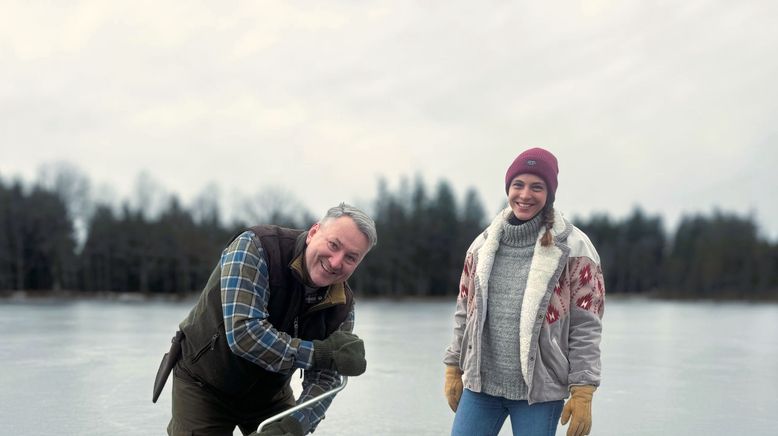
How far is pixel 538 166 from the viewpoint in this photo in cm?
281

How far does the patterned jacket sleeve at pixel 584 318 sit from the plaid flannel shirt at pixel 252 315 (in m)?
1.06

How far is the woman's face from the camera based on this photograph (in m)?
2.81

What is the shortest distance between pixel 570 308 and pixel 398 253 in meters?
60.8

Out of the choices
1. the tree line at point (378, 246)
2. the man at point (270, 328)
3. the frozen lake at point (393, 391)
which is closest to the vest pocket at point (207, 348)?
the man at point (270, 328)

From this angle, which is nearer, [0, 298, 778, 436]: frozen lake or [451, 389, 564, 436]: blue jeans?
[451, 389, 564, 436]: blue jeans

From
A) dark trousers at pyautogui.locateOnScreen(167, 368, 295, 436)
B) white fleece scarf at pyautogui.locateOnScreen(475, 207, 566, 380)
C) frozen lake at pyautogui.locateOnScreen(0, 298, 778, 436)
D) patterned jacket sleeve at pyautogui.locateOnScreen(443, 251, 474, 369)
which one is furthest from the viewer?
frozen lake at pyautogui.locateOnScreen(0, 298, 778, 436)

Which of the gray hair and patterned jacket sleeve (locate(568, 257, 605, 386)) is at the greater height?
the gray hair

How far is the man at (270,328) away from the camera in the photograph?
7.57 ft

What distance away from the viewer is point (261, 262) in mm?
2377

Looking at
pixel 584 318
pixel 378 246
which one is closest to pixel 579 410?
pixel 584 318

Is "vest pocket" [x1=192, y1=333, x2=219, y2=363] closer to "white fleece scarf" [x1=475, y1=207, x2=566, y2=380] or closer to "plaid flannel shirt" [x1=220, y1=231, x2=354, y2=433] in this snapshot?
"plaid flannel shirt" [x1=220, y1=231, x2=354, y2=433]

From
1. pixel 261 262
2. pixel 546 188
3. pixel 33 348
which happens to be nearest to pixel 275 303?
pixel 261 262

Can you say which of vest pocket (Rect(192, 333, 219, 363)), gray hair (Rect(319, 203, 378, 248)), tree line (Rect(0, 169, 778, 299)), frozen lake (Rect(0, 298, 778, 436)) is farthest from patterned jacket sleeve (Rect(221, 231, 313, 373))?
tree line (Rect(0, 169, 778, 299))

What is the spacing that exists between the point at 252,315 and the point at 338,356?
0.32 m
